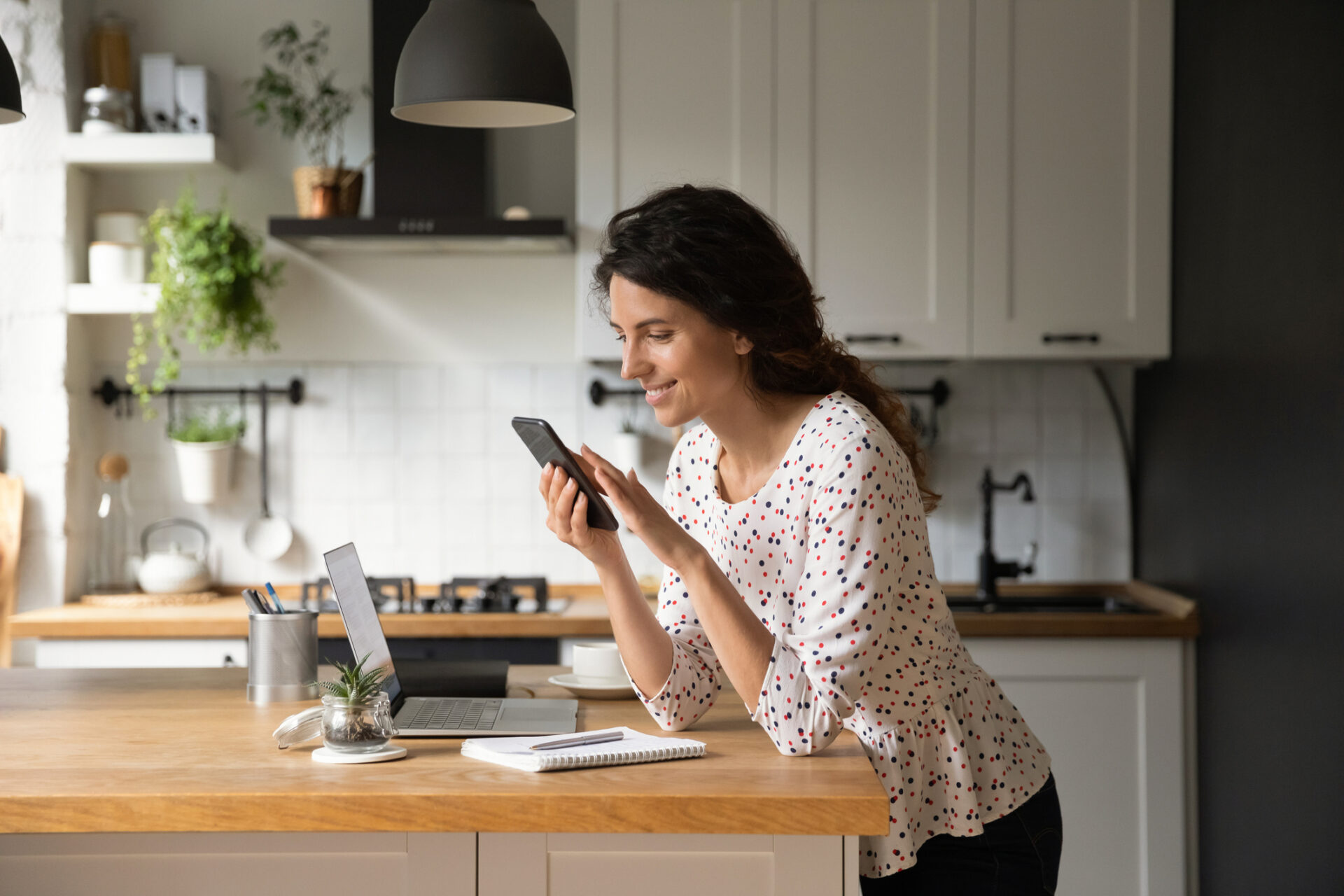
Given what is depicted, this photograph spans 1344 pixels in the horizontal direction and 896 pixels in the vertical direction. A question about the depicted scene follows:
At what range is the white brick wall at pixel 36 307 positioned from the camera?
322cm

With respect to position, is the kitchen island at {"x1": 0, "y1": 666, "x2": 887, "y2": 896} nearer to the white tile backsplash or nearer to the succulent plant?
the succulent plant

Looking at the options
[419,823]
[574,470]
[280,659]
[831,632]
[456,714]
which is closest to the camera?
[419,823]

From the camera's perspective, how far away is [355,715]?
141cm

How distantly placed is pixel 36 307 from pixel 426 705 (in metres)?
2.25

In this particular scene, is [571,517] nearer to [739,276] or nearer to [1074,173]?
[739,276]

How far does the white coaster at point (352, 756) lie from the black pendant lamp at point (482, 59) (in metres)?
0.94

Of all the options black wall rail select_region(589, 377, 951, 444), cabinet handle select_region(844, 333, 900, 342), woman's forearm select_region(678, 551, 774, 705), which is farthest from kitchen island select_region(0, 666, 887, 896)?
black wall rail select_region(589, 377, 951, 444)

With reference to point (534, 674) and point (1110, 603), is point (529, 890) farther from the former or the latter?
point (1110, 603)

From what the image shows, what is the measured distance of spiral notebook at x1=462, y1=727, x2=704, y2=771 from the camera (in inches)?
53.5

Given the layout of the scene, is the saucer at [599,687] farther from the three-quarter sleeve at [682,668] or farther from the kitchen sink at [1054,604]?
the kitchen sink at [1054,604]

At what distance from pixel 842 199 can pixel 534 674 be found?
1606mm

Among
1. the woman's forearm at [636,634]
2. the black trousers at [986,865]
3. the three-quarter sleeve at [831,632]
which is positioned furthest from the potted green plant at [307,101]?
the black trousers at [986,865]

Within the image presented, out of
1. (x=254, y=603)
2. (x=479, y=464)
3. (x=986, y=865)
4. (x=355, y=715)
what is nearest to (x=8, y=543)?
(x=479, y=464)

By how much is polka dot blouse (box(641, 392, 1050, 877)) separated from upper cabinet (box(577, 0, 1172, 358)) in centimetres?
155
